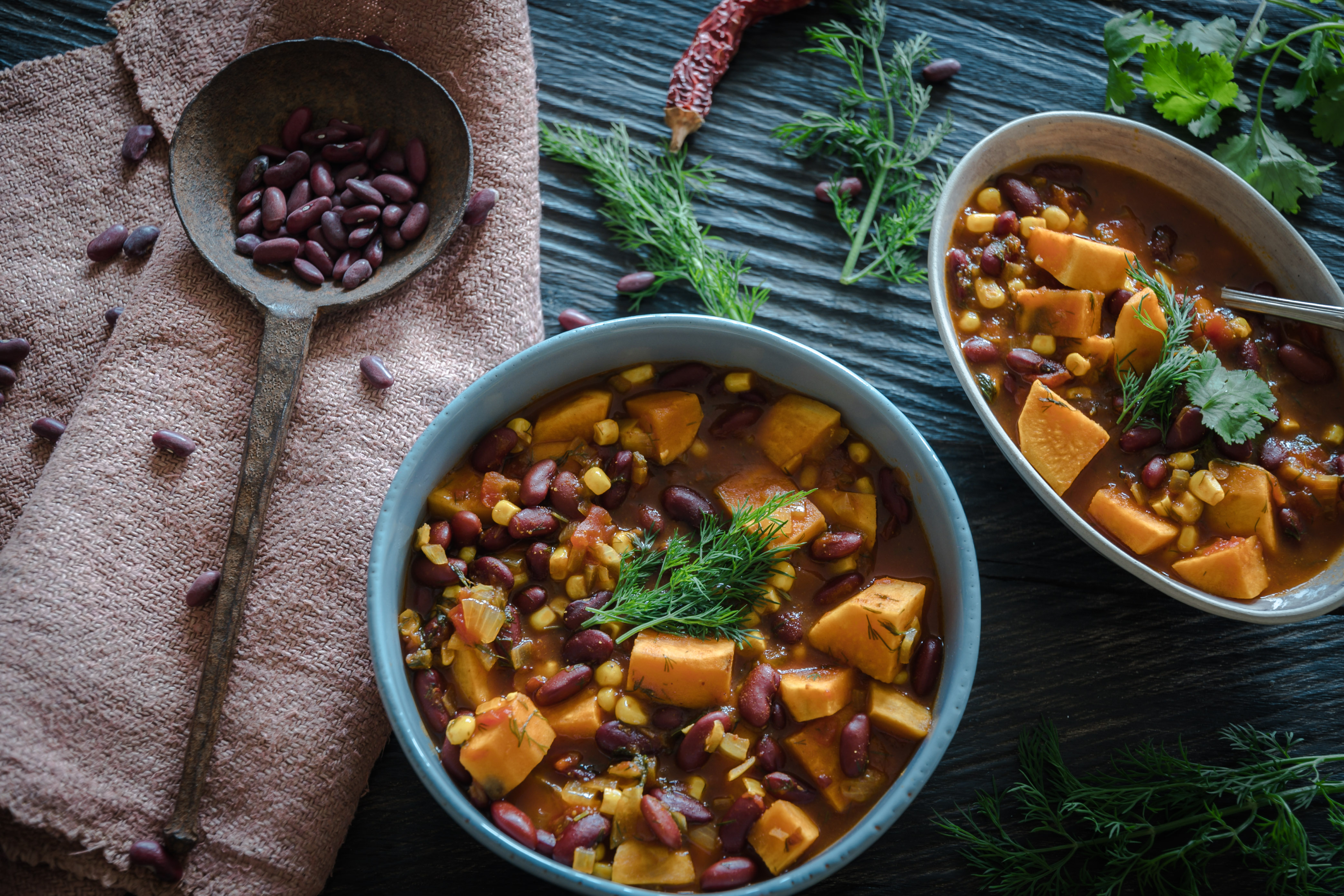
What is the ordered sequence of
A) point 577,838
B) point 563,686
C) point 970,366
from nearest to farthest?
point 577,838
point 563,686
point 970,366

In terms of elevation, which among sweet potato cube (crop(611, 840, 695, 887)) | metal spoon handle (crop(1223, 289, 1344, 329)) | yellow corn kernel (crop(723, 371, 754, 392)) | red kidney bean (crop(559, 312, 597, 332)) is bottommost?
sweet potato cube (crop(611, 840, 695, 887))

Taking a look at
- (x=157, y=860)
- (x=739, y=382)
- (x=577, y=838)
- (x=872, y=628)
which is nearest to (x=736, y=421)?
(x=739, y=382)

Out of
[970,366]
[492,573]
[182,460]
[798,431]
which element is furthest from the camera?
[970,366]

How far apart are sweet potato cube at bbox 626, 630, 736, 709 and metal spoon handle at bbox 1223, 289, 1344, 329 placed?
1905mm

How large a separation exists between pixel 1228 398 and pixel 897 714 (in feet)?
4.27

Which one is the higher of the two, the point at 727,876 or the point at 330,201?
the point at 330,201

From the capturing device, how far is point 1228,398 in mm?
2412

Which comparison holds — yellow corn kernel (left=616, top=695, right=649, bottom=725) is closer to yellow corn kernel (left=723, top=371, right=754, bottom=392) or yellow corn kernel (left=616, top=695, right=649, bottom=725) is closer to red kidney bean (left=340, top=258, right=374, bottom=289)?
yellow corn kernel (left=723, top=371, right=754, bottom=392)

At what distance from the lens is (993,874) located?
97.2 inches

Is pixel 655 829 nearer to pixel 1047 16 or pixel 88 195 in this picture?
pixel 88 195

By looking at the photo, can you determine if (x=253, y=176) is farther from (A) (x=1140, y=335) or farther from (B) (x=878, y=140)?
(A) (x=1140, y=335)

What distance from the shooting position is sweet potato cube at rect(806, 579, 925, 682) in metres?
2.14

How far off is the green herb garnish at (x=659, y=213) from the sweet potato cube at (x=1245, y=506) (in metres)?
1.45

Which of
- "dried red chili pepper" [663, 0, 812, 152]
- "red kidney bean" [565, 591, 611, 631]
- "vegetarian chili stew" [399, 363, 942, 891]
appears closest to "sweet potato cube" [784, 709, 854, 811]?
"vegetarian chili stew" [399, 363, 942, 891]
